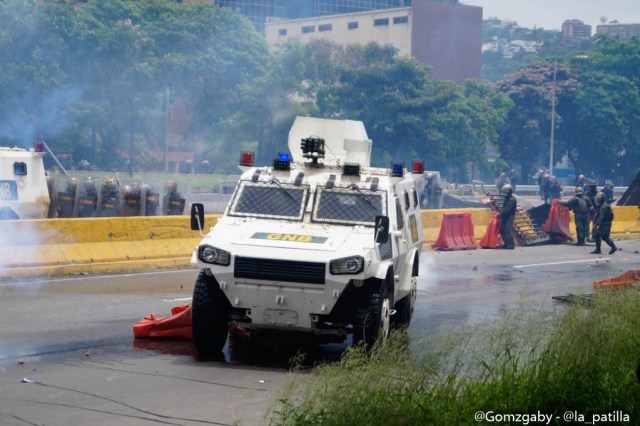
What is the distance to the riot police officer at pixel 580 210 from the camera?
28750 mm

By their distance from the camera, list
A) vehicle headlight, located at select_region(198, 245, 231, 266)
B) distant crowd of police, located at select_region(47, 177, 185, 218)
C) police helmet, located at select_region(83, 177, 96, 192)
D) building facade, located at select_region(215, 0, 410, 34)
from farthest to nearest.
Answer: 1. building facade, located at select_region(215, 0, 410, 34)
2. police helmet, located at select_region(83, 177, 96, 192)
3. distant crowd of police, located at select_region(47, 177, 185, 218)
4. vehicle headlight, located at select_region(198, 245, 231, 266)

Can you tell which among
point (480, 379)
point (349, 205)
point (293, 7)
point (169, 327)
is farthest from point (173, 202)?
point (293, 7)

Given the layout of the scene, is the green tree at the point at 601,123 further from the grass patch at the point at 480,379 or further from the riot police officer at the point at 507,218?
the grass patch at the point at 480,379

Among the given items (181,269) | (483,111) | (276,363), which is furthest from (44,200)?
(483,111)

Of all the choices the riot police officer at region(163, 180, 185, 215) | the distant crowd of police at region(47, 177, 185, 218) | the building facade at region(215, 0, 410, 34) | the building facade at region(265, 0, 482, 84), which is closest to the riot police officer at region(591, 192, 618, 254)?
the riot police officer at region(163, 180, 185, 215)

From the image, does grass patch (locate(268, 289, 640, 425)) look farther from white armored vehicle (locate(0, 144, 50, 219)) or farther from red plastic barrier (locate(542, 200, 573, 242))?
red plastic barrier (locate(542, 200, 573, 242))

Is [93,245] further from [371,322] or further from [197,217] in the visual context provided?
[371,322]

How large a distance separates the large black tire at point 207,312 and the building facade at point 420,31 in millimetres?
80775

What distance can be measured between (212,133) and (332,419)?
5895 centimetres

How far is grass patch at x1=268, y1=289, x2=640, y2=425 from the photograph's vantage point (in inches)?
263

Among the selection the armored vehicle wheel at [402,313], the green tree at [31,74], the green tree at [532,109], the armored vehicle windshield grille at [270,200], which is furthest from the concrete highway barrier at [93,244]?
the green tree at [532,109]

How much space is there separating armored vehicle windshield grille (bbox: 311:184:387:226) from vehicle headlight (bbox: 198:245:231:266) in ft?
4.99

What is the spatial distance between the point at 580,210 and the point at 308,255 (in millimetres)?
19549

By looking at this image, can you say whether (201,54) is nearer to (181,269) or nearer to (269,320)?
(181,269)
